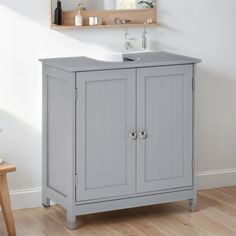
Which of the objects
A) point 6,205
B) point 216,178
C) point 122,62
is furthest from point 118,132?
point 216,178

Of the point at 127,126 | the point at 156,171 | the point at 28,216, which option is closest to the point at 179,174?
the point at 156,171

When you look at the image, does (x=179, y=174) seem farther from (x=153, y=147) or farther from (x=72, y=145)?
(x=72, y=145)

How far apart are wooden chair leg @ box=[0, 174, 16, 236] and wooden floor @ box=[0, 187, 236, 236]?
3.3 inches

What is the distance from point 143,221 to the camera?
4332mm

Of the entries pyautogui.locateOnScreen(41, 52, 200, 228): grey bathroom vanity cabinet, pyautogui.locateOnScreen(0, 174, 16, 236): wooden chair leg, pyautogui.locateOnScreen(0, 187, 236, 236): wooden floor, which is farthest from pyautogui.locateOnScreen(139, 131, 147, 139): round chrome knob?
pyautogui.locateOnScreen(0, 174, 16, 236): wooden chair leg

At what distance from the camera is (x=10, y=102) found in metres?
4.42

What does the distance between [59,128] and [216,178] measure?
1.34 metres

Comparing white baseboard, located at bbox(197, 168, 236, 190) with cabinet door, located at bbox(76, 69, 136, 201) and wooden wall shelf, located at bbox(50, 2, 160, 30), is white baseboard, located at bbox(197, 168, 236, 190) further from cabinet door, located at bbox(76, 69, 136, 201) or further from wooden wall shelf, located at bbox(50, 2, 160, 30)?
wooden wall shelf, located at bbox(50, 2, 160, 30)

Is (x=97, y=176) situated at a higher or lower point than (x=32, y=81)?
lower

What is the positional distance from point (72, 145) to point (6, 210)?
1.66ft

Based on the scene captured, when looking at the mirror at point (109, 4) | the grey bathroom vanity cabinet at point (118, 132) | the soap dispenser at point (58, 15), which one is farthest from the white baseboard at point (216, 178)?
the soap dispenser at point (58, 15)

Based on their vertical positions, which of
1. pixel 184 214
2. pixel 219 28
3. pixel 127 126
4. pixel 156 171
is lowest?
pixel 184 214

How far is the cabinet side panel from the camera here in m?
4.10

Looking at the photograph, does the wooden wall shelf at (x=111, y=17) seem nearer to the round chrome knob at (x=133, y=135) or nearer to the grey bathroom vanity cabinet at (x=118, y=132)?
the grey bathroom vanity cabinet at (x=118, y=132)
